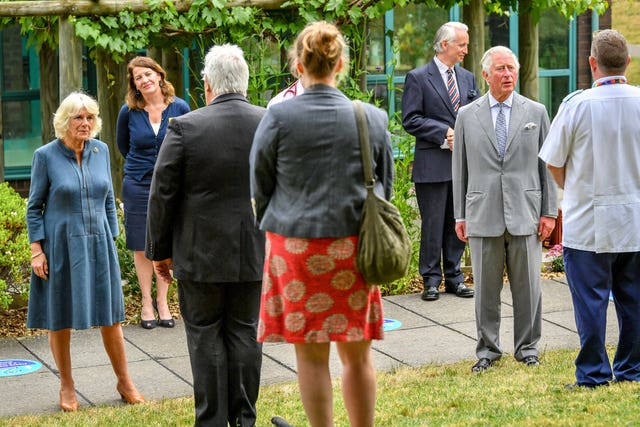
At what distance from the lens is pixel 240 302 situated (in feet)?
18.4

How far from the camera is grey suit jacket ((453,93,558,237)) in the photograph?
7129 mm

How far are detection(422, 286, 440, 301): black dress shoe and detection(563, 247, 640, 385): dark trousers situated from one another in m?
3.03

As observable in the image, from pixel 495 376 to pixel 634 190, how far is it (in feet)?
4.83

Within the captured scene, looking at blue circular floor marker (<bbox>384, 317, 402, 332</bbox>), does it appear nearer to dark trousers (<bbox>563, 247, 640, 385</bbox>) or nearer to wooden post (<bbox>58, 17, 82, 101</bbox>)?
dark trousers (<bbox>563, 247, 640, 385</bbox>)

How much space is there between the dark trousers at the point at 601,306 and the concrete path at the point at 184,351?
1.34 m

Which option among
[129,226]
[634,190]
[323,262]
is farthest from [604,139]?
[129,226]

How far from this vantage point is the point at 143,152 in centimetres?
842

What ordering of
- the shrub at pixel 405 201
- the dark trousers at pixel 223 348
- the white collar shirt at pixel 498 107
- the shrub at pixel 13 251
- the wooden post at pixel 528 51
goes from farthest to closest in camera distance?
the wooden post at pixel 528 51, the shrub at pixel 405 201, the shrub at pixel 13 251, the white collar shirt at pixel 498 107, the dark trousers at pixel 223 348

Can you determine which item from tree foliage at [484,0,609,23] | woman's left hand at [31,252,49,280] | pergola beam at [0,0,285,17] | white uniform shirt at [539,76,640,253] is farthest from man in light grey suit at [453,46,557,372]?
tree foliage at [484,0,609,23]

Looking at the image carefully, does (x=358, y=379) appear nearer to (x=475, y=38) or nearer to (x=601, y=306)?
(x=601, y=306)

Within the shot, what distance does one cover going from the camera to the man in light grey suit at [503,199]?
713 cm

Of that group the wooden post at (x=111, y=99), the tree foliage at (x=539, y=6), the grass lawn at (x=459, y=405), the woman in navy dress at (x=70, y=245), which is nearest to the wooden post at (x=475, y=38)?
the tree foliage at (x=539, y=6)

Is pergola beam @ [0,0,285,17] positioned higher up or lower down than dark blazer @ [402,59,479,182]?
higher up

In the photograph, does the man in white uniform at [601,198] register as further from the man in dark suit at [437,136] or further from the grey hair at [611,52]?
the man in dark suit at [437,136]
